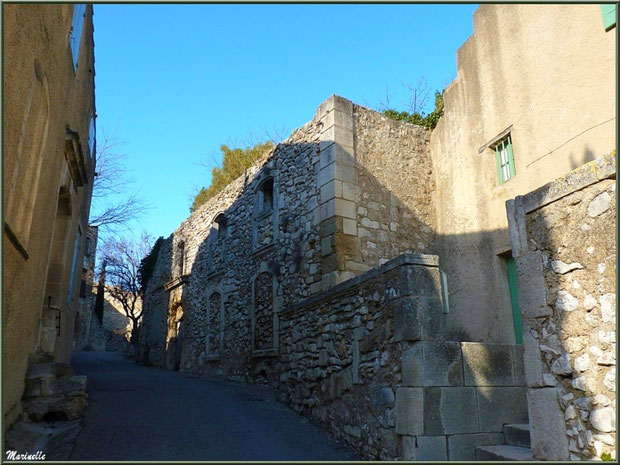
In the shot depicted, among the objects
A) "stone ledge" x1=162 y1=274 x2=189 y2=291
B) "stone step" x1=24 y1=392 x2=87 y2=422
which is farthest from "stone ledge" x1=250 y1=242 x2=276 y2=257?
"stone step" x1=24 y1=392 x2=87 y2=422

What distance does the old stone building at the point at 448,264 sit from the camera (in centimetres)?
322

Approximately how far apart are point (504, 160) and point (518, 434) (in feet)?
17.3

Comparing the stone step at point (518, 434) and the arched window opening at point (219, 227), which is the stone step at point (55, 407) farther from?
the arched window opening at point (219, 227)

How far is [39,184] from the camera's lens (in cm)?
527

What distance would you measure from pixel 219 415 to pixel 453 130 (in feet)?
23.0

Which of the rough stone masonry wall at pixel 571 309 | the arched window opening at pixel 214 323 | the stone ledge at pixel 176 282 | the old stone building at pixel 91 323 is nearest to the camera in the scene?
the rough stone masonry wall at pixel 571 309

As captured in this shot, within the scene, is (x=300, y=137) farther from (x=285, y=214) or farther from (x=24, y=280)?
(x=24, y=280)

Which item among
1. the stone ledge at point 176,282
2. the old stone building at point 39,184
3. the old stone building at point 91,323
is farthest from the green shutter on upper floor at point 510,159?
the old stone building at point 91,323

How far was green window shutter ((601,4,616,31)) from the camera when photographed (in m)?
6.16

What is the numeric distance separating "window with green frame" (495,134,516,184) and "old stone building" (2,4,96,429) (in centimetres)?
690

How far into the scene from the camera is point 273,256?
10.5m

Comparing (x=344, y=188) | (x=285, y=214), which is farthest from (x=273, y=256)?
(x=344, y=188)

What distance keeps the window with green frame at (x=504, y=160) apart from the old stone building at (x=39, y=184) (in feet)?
22.7

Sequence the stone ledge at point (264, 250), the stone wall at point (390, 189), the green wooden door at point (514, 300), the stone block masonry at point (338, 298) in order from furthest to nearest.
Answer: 1. the stone ledge at point (264, 250)
2. the stone wall at point (390, 189)
3. the green wooden door at point (514, 300)
4. the stone block masonry at point (338, 298)
